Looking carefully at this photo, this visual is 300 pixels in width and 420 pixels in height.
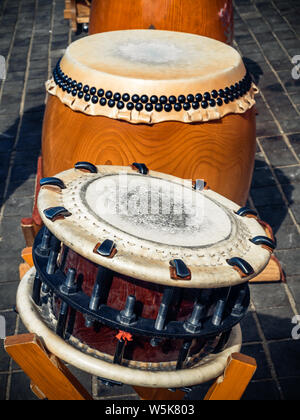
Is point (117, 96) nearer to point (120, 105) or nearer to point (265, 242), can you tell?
point (120, 105)

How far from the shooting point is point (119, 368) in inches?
74.6

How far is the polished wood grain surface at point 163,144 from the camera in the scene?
2.64 meters

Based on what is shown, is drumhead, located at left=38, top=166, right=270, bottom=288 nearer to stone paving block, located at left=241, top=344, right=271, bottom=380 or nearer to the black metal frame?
the black metal frame

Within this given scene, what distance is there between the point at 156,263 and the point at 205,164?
120 cm

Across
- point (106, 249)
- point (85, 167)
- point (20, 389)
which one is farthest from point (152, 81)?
point (20, 389)

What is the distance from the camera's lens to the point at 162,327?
184 centimetres

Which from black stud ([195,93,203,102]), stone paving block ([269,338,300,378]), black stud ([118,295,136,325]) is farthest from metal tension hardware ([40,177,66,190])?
stone paving block ([269,338,300,378])

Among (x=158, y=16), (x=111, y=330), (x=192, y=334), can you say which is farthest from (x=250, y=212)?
(x=158, y=16)

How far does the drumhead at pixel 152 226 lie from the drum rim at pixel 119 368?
1.51 feet

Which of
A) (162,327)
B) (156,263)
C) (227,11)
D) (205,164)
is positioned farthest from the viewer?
(227,11)

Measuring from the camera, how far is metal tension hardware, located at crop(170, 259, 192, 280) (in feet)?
5.38

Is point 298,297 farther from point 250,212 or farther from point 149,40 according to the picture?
point 149,40

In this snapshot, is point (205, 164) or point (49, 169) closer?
point (205, 164)
